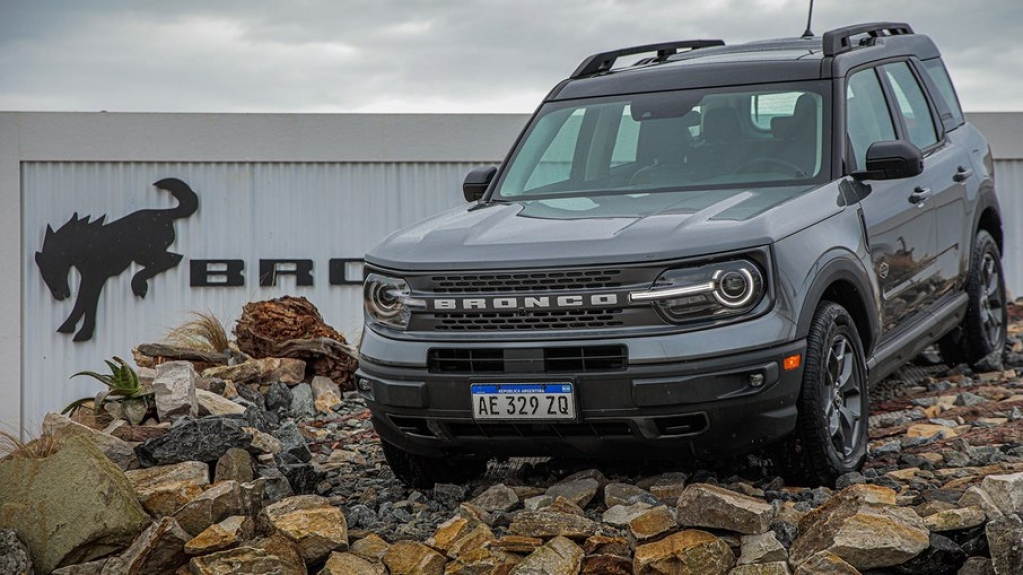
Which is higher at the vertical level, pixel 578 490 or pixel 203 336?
pixel 203 336

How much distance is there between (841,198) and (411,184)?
1502 cm

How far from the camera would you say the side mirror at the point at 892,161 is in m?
6.38

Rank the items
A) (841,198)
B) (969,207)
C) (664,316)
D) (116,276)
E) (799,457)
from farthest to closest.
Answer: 1. (116,276)
2. (969,207)
3. (841,198)
4. (799,457)
5. (664,316)

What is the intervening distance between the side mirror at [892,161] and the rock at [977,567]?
1980mm

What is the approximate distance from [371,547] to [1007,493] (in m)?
2.67

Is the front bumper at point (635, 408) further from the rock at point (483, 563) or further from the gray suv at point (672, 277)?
the rock at point (483, 563)

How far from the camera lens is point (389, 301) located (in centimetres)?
601

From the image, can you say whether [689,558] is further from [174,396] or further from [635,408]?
[174,396]

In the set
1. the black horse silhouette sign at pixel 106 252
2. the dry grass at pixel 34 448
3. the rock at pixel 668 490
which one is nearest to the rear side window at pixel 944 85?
the rock at pixel 668 490

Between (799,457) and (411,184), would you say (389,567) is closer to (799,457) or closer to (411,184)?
(799,457)

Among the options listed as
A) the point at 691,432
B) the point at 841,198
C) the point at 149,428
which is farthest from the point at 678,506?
the point at 149,428

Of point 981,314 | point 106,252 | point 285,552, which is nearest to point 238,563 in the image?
point 285,552

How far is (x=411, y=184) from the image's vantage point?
68.7 feet

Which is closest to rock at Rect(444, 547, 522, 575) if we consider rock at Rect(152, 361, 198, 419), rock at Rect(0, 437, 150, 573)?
rock at Rect(0, 437, 150, 573)
